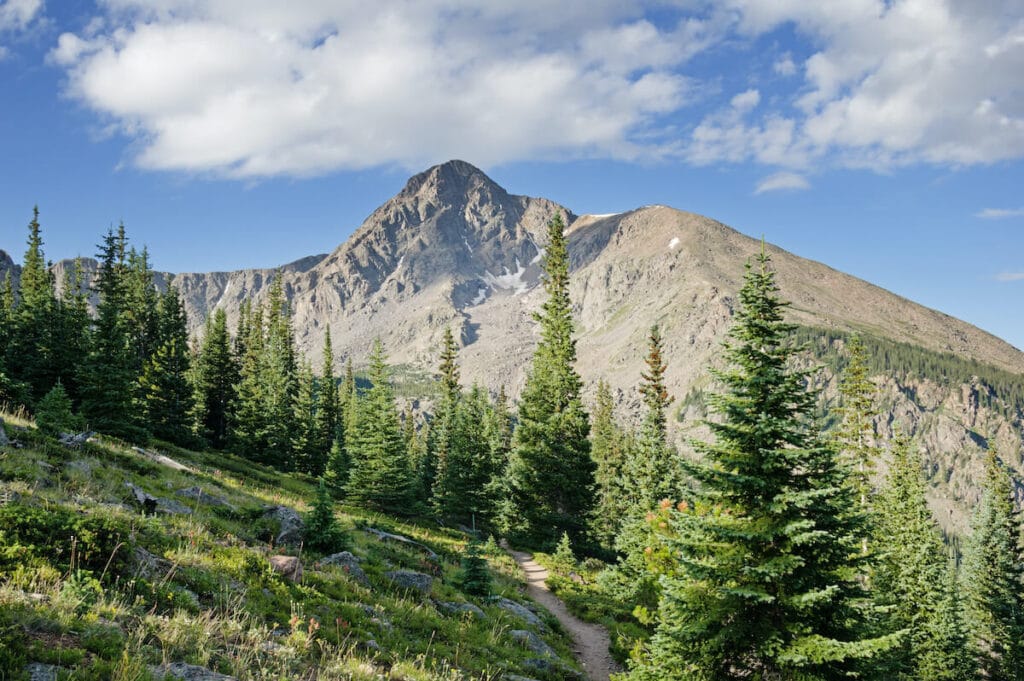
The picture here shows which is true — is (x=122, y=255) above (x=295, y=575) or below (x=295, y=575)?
above

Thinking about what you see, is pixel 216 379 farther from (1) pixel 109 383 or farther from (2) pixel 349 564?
(2) pixel 349 564

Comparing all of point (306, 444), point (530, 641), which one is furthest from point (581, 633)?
point (306, 444)

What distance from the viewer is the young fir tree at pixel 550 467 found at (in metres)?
36.1

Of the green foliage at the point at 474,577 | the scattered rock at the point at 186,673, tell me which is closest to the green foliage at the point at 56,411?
the green foliage at the point at 474,577

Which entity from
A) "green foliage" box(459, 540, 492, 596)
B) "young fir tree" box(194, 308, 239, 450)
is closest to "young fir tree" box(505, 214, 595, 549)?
"green foliage" box(459, 540, 492, 596)

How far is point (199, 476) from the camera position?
66.8 ft

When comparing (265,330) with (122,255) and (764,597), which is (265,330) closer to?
(122,255)

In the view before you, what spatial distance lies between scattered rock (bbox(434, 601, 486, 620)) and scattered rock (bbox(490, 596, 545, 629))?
2.24 m

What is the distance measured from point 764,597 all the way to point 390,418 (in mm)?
30912

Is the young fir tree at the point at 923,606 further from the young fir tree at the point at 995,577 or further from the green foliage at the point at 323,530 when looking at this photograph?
the green foliage at the point at 323,530

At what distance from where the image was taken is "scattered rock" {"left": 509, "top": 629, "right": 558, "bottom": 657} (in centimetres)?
1424

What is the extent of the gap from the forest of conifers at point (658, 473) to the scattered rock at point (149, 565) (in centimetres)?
549

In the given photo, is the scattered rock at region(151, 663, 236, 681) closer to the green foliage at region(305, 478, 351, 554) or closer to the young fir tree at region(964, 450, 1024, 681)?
the green foliage at region(305, 478, 351, 554)

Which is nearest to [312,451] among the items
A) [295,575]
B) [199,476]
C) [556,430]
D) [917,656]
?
[556,430]
